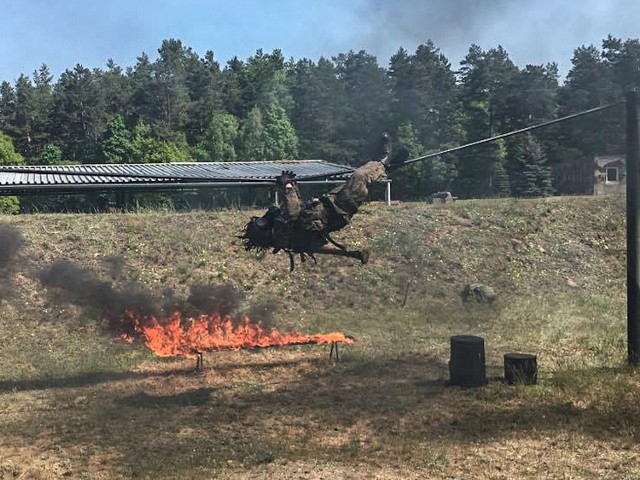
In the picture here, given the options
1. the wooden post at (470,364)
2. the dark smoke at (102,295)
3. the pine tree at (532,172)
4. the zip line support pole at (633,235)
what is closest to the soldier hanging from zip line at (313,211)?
the wooden post at (470,364)

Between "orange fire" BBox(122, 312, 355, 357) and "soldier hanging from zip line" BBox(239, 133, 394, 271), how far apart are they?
4.52 meters

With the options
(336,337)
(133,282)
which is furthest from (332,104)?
(336,337)

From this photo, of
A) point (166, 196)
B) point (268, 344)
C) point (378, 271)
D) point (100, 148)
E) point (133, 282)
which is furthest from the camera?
point (100, 148)

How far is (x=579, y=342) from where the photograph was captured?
1600cm

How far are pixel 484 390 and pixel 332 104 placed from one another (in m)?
22.2

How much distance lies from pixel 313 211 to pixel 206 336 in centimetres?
652

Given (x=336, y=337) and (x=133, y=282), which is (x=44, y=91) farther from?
(x=336, y=337)

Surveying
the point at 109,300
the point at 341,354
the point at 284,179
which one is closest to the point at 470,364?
the point at 341,354

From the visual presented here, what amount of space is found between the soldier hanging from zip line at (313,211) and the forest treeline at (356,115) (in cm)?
74

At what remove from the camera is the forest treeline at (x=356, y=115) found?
3017 cm

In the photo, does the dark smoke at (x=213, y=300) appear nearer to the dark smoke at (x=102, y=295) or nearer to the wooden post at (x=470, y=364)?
the dark smoke at (x=102, y=295)

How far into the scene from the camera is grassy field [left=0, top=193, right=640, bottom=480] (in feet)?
29.9

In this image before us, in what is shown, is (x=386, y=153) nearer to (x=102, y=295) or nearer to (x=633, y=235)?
(x=633, y=235)

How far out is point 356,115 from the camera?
2752 centimetres
